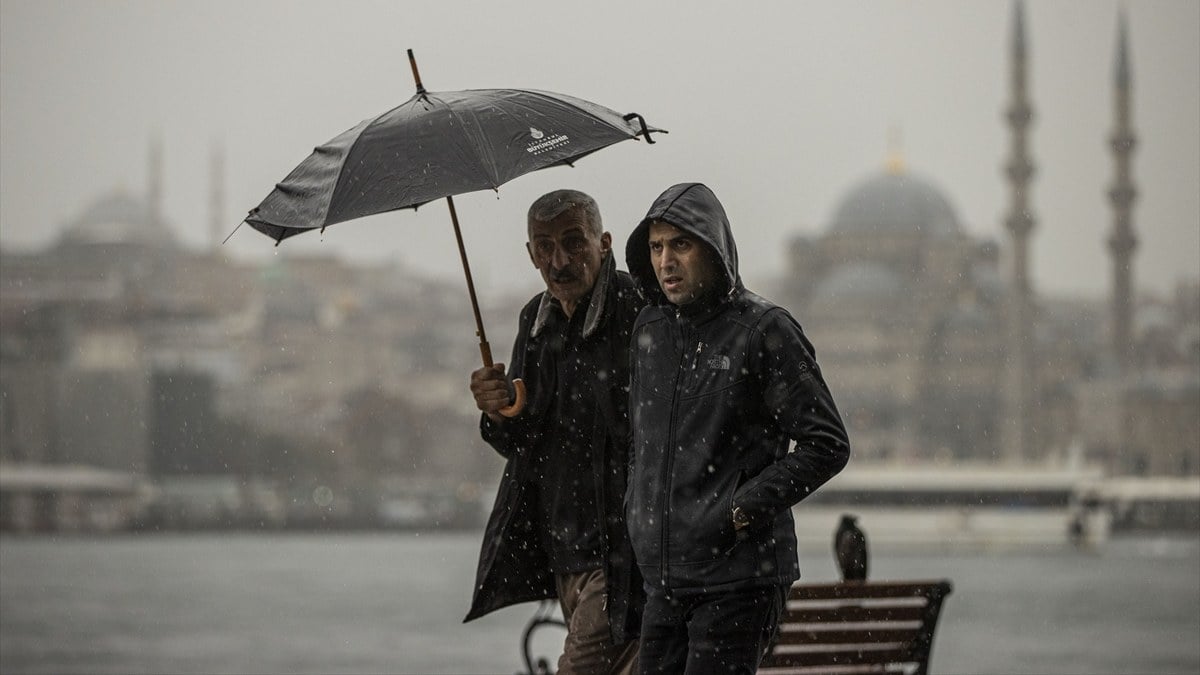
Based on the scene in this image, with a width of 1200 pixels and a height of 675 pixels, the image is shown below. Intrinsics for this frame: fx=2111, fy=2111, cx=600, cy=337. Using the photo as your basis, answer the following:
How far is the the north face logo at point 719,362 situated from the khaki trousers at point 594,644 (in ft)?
1.70

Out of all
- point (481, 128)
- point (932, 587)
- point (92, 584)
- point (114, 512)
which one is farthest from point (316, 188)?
point (114, 512)

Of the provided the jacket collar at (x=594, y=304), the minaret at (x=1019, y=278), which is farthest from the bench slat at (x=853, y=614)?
the minaret at (x=1019, y=278)

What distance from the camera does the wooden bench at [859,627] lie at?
4.73 meters

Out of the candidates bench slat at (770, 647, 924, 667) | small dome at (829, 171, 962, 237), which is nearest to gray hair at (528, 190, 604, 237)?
bench slat at (770, 647, 924, 667)

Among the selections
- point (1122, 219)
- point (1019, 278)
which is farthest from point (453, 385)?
point (1122, 219)

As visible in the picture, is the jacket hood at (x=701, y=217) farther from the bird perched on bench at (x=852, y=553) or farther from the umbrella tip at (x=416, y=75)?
the bird perched on bench at (x=852, y=553)

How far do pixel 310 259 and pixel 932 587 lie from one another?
10950cm

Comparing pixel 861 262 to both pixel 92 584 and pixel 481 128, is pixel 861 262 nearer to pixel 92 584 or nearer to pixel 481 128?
pixel 92 584

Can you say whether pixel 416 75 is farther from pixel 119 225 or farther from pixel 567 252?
pixel 119 225

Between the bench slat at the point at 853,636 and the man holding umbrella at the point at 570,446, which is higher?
the man holding umbrella at the point at 570,446

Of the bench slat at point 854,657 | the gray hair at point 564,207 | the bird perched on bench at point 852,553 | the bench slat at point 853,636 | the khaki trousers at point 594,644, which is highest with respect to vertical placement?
the gray hair at point 564,207

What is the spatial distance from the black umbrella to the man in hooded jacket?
45 cm

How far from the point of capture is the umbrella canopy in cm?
336

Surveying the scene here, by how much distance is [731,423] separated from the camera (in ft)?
9.45
